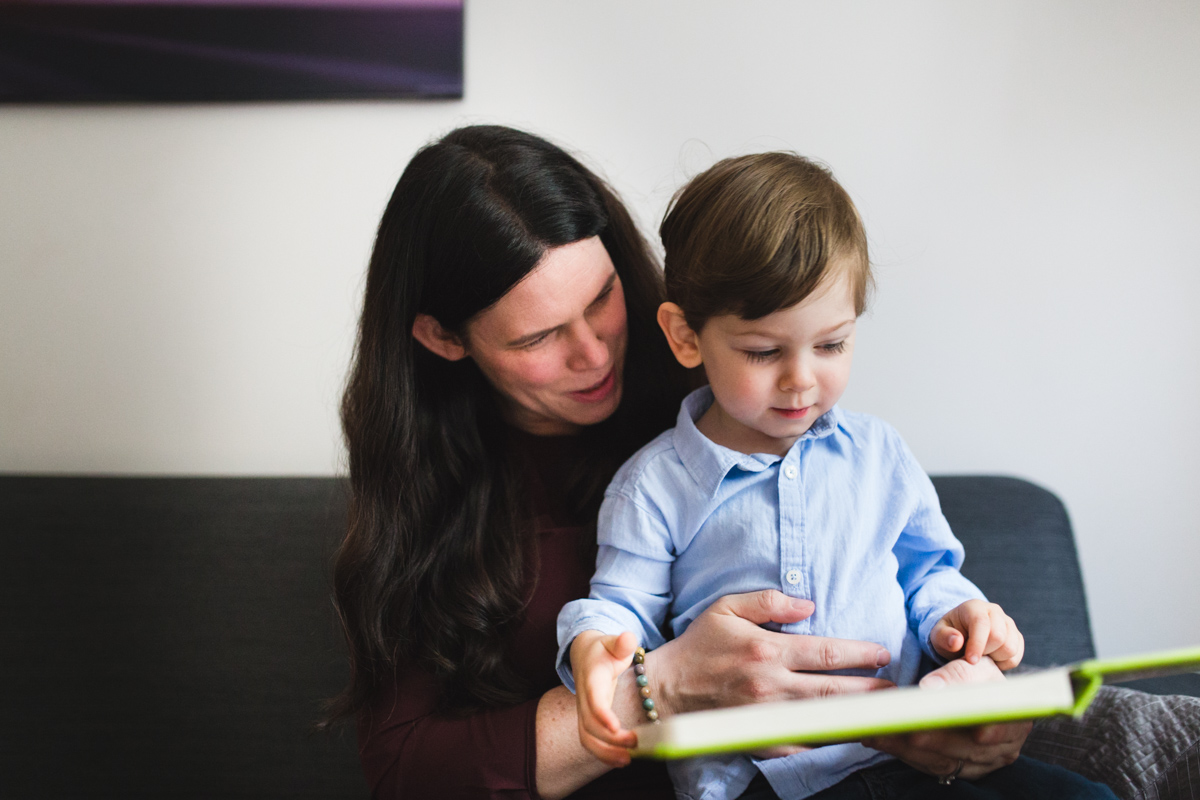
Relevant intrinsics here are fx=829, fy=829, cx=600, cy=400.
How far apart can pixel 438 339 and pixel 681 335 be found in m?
0.41

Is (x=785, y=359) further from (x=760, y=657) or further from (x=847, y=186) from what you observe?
(x=847, y=186)

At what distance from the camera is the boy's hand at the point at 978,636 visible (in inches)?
34.7

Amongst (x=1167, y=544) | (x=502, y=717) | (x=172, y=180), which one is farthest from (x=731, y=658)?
(x=172, y=180)

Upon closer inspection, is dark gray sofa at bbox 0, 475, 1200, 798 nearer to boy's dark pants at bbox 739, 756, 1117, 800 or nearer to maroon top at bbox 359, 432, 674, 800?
maroon top at bbox 359, 432, 674, 800

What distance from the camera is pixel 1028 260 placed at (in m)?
1.63

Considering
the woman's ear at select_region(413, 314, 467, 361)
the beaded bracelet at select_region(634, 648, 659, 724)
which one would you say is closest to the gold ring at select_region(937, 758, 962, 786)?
the beaded bracelet at select_region(634, 648, 659, 724)

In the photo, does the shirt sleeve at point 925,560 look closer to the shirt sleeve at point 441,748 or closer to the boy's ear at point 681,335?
the boy's ear at point 681,335

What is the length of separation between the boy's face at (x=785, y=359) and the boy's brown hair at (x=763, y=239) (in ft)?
0.05

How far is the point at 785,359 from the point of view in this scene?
0.88 m

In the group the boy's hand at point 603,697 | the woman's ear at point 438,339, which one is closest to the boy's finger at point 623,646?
the boy's hand at point 603,697

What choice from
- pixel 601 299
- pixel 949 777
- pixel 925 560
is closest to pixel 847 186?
pixel 601 299

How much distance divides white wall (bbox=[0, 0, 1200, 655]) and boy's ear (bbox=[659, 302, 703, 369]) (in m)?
0.72

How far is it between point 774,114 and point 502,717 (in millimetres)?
1191

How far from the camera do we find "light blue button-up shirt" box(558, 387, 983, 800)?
948 millimetres
